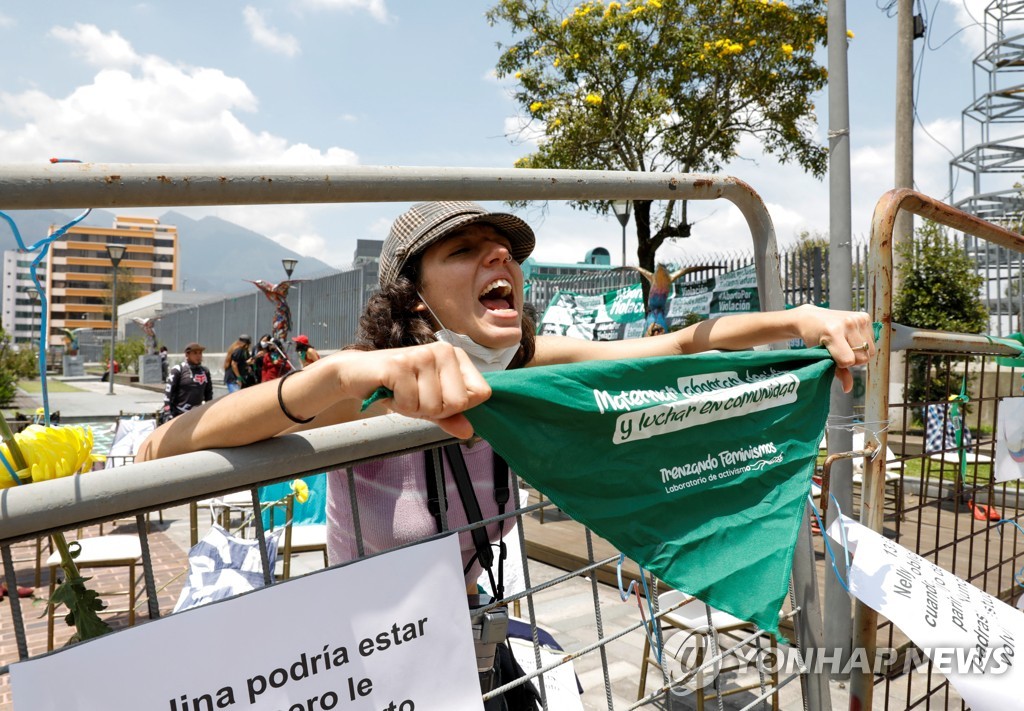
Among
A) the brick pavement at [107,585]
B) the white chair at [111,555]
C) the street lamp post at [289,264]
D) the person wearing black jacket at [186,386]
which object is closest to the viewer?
the brick pavement at [107,585]

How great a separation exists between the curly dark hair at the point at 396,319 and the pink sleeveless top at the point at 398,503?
0.34 meters

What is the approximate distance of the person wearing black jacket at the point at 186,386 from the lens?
10508 mm

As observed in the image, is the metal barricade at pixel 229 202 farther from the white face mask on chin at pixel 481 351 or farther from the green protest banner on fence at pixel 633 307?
the green protest banner on fence at pixel 633 307

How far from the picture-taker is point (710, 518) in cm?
154

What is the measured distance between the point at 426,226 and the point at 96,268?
523 ft

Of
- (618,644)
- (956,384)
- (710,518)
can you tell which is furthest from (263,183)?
(956,384)

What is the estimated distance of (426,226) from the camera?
5.82 ft

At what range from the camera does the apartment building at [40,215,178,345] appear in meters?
135

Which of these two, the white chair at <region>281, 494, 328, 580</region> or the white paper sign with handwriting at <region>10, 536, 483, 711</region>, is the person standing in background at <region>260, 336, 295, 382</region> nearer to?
the white chair at <region>281, 494, 328, 580</region>

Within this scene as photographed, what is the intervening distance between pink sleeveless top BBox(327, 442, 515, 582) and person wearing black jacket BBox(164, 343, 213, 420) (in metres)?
9.76

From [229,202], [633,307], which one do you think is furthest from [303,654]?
[633,307]

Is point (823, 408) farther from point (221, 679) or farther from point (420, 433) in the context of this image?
point (221, 679)

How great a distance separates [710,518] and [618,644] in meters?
3.39

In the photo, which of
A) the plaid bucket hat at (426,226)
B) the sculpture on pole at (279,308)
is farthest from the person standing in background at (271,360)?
the plaid bucket hat at (426,226)
